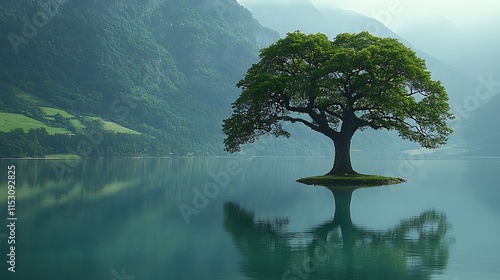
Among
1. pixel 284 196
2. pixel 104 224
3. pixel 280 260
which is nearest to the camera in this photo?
pixel 280 260

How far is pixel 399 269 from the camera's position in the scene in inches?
572

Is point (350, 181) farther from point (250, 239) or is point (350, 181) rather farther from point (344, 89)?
point (250, 239)

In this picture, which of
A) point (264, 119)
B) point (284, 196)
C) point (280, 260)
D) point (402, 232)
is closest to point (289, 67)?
point (264, 119)

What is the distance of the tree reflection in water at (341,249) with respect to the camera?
14273mm

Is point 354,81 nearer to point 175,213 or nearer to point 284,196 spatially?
point 284,196

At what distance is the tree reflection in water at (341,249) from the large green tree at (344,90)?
28.3 metres

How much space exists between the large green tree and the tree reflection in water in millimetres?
28282

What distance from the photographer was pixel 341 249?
1736 cm

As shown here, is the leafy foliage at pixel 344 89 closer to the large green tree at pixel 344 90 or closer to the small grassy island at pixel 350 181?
the large green tree at pixel 344 90

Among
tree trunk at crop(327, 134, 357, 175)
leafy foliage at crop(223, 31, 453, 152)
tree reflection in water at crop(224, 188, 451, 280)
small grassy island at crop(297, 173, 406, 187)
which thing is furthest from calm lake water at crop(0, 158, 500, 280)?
tree trunk at crop(327, 134, 357, 175)

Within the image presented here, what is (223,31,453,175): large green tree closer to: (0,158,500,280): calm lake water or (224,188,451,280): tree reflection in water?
(0,158,500,280): calm lake water

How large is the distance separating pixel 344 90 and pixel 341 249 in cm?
4047

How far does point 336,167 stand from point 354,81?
29.6 feet

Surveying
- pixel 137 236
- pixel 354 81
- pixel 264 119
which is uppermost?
pixel 354 81
